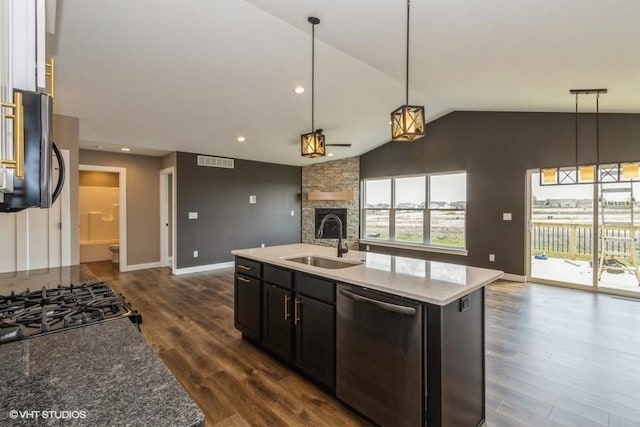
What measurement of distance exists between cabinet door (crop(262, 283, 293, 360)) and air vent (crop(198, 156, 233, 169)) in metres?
4.55

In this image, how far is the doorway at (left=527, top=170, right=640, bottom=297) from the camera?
466cm

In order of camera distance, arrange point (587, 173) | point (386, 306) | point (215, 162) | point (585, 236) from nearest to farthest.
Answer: point (386, 306)
point (587, 173)
point (585, 236)
point (215, 162)

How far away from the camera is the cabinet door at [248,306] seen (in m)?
2.85

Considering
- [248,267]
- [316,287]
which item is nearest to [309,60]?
[248,267]

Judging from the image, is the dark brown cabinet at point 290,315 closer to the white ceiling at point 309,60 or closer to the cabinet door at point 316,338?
the cabinet door at point 316,338

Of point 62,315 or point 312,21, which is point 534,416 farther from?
point 312,21

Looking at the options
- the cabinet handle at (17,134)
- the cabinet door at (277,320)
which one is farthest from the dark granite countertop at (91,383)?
the cabinet door at (277,320)

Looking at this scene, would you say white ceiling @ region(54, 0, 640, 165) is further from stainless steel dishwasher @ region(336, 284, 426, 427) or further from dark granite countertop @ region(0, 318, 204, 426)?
dark granite countertop @ region(0, 318, 204, 426)

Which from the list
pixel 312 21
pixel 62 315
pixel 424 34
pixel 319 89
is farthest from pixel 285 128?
pixel 62 315

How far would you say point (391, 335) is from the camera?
173 centimetres

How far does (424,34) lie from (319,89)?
1.90m

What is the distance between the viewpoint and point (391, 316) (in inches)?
67.6
